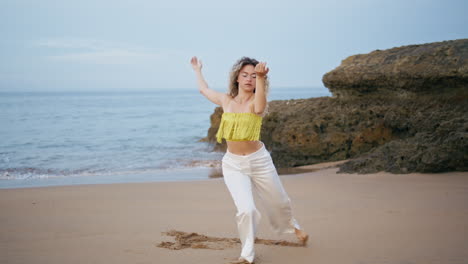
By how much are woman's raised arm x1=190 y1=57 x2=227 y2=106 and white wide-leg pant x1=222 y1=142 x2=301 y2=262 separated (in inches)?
22.9

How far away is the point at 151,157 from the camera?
16.7 meters

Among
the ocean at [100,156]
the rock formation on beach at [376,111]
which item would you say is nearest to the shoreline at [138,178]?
the ocean at [100,156]

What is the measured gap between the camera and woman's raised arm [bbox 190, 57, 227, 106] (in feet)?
15.6

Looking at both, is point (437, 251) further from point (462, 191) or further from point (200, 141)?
point (200, 141)

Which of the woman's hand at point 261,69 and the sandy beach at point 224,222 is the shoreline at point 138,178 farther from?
the woman's hand at point 261,69

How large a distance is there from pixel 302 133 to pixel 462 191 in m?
5.24

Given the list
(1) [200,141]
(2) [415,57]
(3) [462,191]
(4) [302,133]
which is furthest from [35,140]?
(3) [462,191]

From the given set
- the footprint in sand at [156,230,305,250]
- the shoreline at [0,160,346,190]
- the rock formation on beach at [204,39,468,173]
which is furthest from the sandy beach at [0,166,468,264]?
the shoreline at [0,160,346,190]

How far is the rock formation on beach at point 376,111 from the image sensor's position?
A: 9789 millimetres

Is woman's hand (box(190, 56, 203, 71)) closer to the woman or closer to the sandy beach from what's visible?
the woman

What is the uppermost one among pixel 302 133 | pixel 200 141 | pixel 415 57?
pixel 415 57

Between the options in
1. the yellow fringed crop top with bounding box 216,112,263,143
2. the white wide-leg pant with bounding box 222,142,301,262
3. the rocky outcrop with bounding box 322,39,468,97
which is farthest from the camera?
the rocky outcrop with bounding box 322,39,468,97

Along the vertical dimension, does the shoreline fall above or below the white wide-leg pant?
below

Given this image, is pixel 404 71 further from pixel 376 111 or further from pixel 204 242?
pixel 204 242
